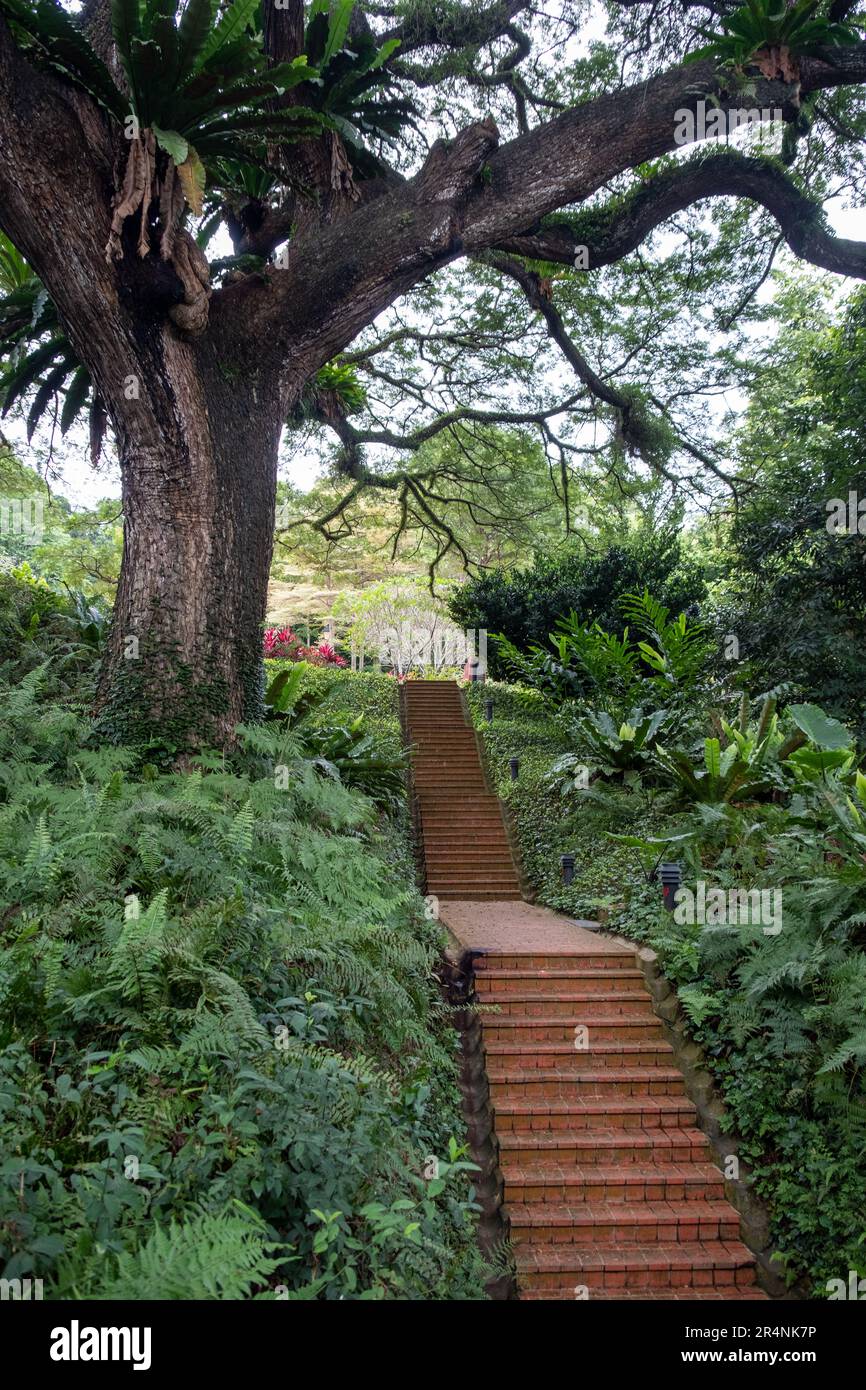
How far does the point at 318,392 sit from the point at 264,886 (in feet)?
22.2

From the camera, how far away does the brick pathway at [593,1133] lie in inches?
150

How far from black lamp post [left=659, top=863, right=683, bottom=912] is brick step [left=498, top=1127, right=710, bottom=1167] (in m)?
1.66

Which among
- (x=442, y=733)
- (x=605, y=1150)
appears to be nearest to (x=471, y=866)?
(x=442, y=733)

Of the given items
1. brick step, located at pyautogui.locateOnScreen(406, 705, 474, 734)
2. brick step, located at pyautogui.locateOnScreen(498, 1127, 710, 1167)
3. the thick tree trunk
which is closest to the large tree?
the thick tree trunk

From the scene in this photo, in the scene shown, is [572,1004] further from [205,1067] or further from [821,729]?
[205,1067]

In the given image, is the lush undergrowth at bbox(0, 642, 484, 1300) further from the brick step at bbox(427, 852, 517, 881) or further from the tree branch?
the tree branch

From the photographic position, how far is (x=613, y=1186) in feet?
13.8

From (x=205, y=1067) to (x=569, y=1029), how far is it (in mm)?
3415

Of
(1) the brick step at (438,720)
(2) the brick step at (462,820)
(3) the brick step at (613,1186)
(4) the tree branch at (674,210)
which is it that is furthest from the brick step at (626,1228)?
(1) the brick step at (438,720)

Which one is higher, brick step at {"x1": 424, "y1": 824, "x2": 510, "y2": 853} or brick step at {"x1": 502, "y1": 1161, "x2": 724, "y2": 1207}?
brick step at {"x1": 424, "y1": 824, "x2": 510, "y2": 853}

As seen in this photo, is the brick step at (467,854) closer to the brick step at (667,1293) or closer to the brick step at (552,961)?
the brick step at (552,961)

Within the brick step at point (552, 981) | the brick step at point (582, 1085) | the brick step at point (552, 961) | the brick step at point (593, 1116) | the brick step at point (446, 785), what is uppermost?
the brick step at point (446, 785)

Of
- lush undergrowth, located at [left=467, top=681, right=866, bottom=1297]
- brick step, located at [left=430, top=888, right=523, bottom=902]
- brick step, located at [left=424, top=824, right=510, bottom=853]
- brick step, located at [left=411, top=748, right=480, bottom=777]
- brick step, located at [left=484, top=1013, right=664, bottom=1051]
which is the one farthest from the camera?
brick step, located at [left=411, top=748, right=480, bottom=777]

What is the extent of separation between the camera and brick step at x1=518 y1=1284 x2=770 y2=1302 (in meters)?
3.67
